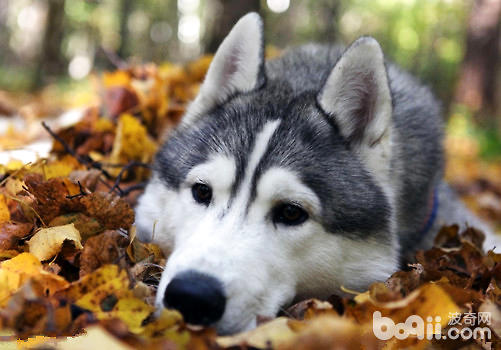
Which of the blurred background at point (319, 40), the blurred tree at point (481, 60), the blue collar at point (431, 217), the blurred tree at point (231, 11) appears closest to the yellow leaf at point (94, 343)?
the blurred background at point (319, 40)

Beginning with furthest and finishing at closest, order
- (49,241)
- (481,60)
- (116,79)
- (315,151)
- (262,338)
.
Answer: (481,60) < (116,79) < (315,151) < (49,241) < (262,338)

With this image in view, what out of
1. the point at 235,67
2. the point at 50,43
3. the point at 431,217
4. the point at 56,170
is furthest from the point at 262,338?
the point at 50,43

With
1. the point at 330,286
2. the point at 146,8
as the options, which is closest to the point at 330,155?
the point at 330,286

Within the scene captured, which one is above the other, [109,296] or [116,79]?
[116,79]

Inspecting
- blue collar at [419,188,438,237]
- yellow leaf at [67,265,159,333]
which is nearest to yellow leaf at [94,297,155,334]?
yellow leaf at [67,265,159,333]

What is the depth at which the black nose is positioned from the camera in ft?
5.95

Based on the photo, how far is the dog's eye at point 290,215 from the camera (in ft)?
7.56

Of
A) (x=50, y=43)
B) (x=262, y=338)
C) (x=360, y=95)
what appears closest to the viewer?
(x=262, y=338)

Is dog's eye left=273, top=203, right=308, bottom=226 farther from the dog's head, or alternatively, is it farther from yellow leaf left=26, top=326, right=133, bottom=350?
yellow leaf left=26, top=326, right=133, bottom=350

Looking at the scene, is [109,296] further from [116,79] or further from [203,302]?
[116,79]

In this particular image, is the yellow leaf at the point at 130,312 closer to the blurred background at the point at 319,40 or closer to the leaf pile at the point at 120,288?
the leaf pile at the point at 120,288

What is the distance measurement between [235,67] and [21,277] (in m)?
1.74

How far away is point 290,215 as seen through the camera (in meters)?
2.31

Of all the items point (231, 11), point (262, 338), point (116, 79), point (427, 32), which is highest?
point (427, 32)
